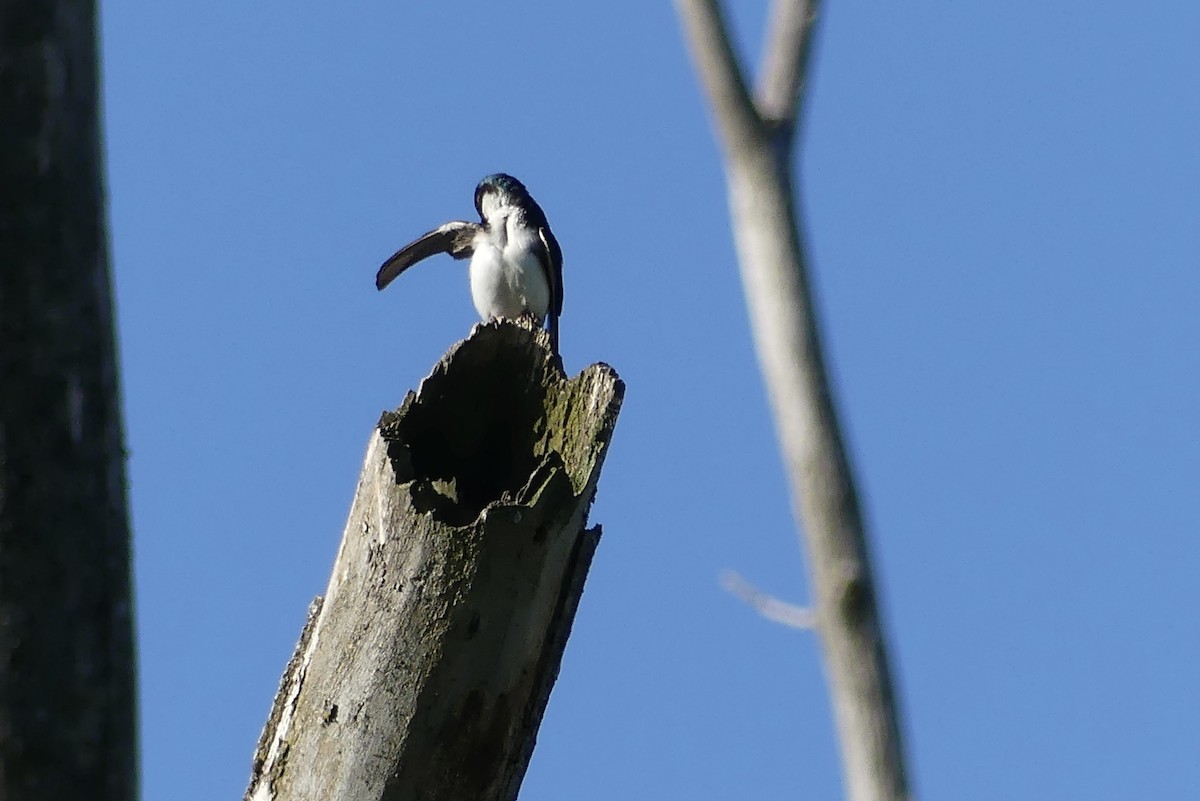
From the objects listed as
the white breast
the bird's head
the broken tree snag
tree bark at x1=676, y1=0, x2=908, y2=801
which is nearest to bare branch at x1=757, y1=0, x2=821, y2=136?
tree bark at x1=676, y1=0, x2=908, y2=801

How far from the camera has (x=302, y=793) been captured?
11.8ft

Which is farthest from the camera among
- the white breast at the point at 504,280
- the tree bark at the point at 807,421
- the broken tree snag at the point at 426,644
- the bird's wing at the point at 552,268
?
the bird's wing at the point at 552,268

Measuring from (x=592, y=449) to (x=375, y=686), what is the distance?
0.76 metres

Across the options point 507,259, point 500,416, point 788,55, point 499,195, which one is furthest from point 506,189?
point 788,55

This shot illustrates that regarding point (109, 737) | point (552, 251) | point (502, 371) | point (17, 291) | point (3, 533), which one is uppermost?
point (552, 251)

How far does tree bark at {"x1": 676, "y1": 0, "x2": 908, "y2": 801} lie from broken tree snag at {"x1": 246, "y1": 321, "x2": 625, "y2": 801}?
186 centimetres

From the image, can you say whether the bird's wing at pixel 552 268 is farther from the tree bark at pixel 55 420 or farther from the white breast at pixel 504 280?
the tree bark at pixel 55 420

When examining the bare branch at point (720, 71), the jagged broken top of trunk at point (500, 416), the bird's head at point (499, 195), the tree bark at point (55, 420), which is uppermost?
the bird's head at point (499, 195)

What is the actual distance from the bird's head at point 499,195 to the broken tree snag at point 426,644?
491 cm

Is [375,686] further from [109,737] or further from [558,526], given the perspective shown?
[109,737]

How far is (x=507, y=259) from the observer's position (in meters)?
8.09

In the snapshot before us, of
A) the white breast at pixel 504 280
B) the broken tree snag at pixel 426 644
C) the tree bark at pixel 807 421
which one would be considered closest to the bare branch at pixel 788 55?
the tree bark at pixel 807 421

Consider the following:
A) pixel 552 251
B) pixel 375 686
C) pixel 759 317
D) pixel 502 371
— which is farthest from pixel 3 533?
pixel 552 251

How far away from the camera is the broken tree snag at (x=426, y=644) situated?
355 cm
